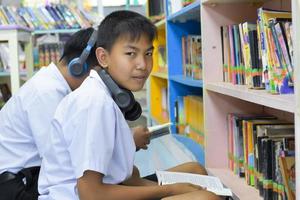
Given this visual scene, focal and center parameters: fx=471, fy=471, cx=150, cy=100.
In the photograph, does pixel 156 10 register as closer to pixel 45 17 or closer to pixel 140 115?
pixel 45 17

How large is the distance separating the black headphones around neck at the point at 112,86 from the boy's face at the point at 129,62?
0.08ft

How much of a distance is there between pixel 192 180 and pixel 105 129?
413 mm

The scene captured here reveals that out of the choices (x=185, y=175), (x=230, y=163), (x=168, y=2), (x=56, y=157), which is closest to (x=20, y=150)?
(x=56, y=157)

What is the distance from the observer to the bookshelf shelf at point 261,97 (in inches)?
42.4

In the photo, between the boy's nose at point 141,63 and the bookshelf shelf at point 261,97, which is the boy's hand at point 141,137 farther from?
the boy's nose at point 141,63

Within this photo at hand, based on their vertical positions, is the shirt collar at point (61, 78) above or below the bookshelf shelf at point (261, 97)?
above

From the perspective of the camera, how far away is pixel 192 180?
1490 millimetres

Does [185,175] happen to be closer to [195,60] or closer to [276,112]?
[276,112]

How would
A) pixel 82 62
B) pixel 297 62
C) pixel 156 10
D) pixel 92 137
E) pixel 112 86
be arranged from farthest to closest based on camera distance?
pixel 156 10 → pixel 82 62 → pixel 112 86 → pixel 92 137 → pixel 297 62

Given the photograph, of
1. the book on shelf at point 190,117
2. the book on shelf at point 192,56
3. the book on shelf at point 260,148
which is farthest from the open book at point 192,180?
the book on shelf at point 192,56

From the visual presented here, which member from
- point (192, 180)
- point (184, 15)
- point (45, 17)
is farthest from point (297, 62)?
point (45, 17)

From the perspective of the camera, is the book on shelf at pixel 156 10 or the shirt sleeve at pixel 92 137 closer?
the shirt sleeve at pixel 92 137

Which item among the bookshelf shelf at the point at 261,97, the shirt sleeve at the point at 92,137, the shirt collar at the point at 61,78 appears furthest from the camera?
the shirt collar at the point at 61,78

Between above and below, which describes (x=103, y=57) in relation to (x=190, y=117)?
above
